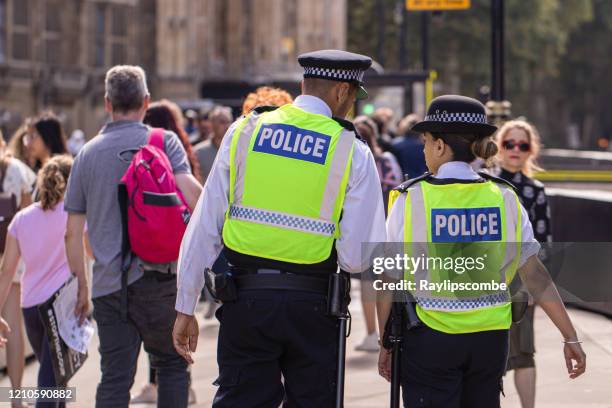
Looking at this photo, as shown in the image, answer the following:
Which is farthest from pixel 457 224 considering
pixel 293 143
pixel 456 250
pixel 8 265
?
pixel 8 265

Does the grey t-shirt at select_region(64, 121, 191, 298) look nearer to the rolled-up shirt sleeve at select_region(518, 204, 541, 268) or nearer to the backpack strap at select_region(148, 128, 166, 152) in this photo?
the backpack strap at select_region(148, 128, 166, 152)

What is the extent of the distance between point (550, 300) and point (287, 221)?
1.08 m

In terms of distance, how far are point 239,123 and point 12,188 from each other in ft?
13.6

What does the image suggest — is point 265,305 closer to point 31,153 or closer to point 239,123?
point 239,123

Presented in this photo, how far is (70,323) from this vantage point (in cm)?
777

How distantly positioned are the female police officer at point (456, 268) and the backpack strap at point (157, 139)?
188 centimetres

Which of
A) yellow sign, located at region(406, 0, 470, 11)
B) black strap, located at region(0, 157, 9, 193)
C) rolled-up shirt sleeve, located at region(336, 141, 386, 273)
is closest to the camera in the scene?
rolled-up shirt sleeve, located at region(336, 141, 386, 273)

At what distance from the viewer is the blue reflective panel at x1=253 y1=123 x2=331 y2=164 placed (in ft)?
17.5

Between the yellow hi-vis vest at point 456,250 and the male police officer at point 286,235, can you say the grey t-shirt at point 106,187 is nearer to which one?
the male police officer at point 286,235

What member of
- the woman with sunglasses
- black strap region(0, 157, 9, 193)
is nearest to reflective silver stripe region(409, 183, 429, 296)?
the woman with sunglasses

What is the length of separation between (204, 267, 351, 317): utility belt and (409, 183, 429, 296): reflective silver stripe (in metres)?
0.27

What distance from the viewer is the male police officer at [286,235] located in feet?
17.3

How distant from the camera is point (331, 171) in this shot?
5.32 meters

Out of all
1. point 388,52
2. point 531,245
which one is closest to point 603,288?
point 531,245
